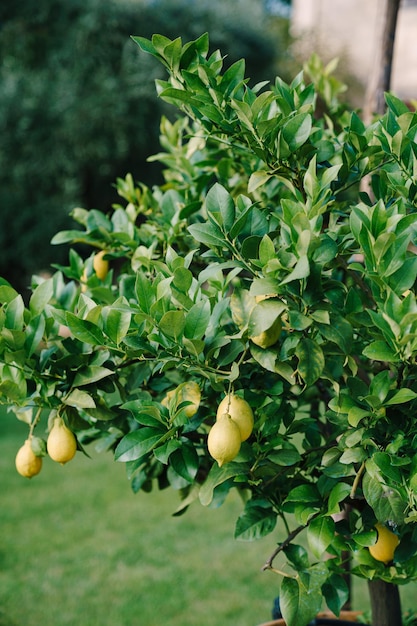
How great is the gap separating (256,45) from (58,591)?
6765mm

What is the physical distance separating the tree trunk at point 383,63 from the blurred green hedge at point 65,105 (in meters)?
5.35

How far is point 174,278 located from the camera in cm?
104

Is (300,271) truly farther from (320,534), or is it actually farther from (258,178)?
(320,534)

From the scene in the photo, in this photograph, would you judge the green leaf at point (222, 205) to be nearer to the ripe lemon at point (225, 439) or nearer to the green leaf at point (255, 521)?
the ripe lemon at point (225, 439)

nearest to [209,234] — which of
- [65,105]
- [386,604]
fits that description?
[386,604]

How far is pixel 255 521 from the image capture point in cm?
122

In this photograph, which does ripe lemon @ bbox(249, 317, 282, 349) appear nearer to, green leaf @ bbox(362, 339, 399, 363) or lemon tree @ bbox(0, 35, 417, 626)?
lemon tree @ bbox(0, 35, 417, 626)

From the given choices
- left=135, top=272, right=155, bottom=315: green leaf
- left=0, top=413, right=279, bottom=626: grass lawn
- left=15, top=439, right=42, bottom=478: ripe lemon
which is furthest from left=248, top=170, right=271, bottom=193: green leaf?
left=0, top=413, right=279, bottom=626: grass lawn

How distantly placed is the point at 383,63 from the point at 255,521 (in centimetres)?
127

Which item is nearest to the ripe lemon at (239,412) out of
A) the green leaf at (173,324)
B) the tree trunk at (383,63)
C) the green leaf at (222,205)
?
the green leaf at (173,324)

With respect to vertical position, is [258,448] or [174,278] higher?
[174,278]

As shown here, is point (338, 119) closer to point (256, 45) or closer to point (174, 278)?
point (174, 278)

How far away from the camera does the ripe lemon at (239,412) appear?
3.33 ft

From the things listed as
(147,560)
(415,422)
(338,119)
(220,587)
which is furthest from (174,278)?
(147,560)
